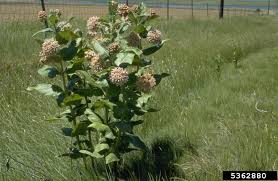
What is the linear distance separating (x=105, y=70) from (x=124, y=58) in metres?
0.15

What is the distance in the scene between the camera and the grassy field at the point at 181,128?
10.4ft

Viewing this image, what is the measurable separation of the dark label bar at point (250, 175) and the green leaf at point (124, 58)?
1.08 meters

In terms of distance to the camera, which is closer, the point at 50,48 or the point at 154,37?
the point at 50,48

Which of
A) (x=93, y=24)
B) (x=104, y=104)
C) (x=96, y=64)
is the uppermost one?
(x=93, y=24)

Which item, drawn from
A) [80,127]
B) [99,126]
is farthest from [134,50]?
[80,127]

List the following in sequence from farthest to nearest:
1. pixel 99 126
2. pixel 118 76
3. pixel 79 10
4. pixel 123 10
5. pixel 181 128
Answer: pixel 79 10 → pixel 181 128 → pixel 123 10 → pixel 99 126 → pixel 118 76

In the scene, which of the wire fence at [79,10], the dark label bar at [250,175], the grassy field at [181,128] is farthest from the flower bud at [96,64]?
the wire fence at [79,10]

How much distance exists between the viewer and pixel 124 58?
270 cm

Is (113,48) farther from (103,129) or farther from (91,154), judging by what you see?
(91,154)

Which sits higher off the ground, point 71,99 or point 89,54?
point 89,54

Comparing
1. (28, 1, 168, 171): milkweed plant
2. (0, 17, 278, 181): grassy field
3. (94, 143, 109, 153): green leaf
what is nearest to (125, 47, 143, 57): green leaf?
(28, 1, 168, 171): milkweed plant

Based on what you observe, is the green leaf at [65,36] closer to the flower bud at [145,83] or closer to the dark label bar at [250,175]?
the flower bud at [145,83]

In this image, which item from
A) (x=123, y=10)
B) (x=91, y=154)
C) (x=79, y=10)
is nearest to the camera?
(x=91, y=154)

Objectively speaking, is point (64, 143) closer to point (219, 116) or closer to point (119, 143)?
point (119, 143)
